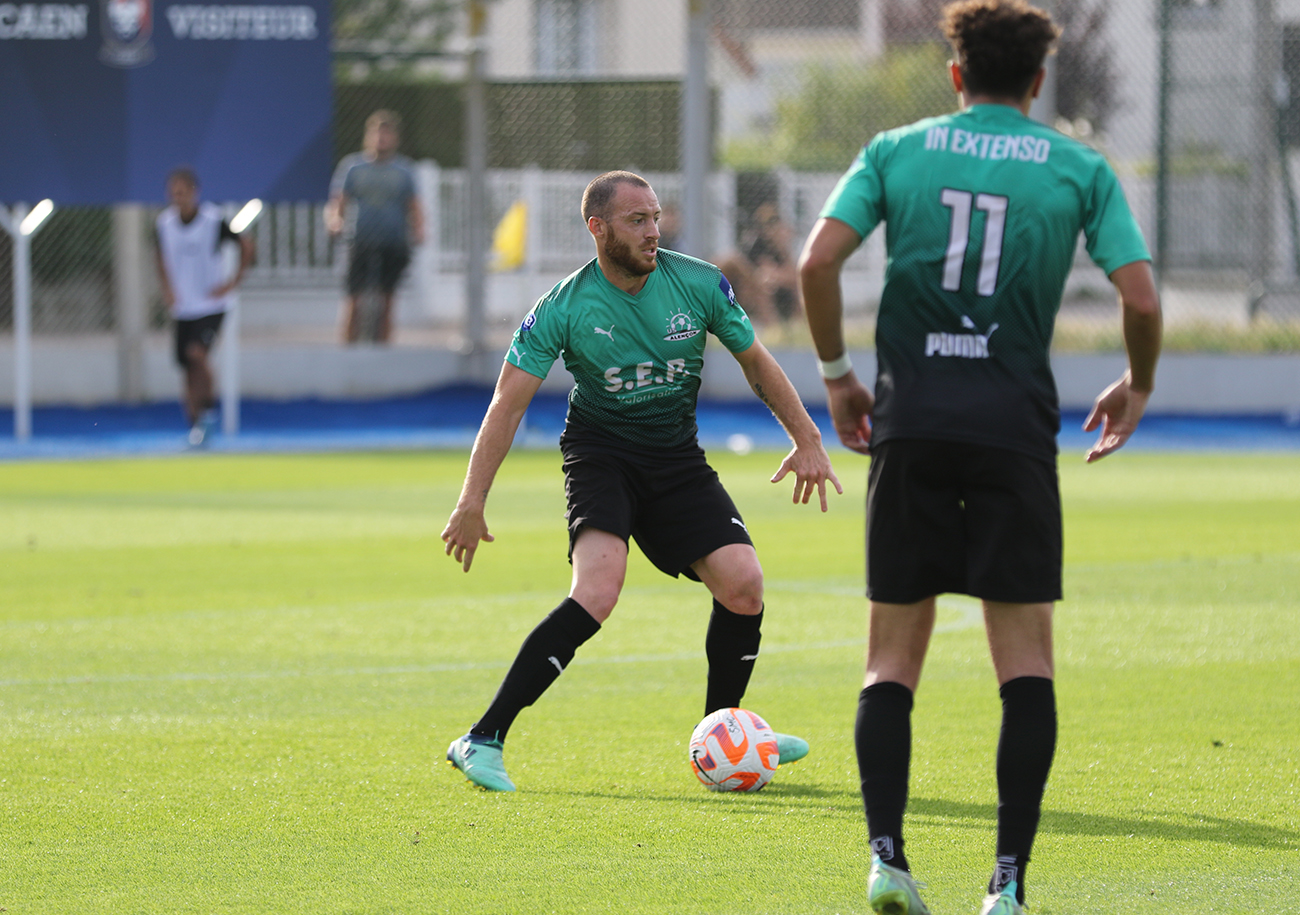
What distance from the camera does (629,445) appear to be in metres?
5.58

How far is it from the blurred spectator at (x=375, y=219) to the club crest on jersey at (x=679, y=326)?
577 inches

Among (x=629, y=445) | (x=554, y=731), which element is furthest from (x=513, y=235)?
(x=629, y=445)

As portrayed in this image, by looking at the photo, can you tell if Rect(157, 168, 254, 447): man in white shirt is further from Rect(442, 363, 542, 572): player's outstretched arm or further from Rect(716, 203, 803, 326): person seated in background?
Rect(442, 363, 542, 572): player's outstretched arm

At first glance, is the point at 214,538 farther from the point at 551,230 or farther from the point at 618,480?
the point at 551,230

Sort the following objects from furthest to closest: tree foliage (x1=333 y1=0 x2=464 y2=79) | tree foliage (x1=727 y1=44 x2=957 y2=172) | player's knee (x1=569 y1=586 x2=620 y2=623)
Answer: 1. tree foliage (x1=333 y1=0 x2=464 y2=79)
2. tree foliage (x1=727 y1=44 x2=957 y2=172)
3. player's knee (x1=569 y1=586 x2=620 y2=623)

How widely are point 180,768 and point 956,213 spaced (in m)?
3.08

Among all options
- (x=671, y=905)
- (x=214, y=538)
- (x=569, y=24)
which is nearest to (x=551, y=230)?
(x=569, y=24)

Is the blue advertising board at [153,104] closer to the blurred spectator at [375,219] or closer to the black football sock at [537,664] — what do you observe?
the blurred spectator at [375,219]

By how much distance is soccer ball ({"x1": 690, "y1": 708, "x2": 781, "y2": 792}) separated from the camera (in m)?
5.30

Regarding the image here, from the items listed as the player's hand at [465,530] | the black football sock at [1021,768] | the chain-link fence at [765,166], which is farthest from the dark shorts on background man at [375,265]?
the black football sock at [1021,768]

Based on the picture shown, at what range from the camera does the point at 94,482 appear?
14.7m

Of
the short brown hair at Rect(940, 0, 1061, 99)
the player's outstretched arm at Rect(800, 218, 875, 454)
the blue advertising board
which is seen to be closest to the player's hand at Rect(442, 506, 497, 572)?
the player's outstretched arm at Rect(800, 218, 875, 454)

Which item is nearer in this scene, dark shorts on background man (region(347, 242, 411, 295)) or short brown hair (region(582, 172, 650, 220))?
short brown hair (region(582, 172, 650, 220))

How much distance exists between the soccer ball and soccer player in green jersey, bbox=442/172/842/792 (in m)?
0.26
